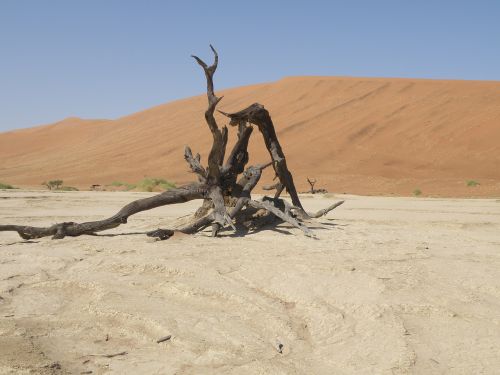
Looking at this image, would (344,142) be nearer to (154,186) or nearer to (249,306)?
(154,186)

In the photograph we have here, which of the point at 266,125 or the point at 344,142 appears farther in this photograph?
the point at 344,142

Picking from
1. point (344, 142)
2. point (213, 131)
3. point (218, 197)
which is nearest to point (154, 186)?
point (344, 142)

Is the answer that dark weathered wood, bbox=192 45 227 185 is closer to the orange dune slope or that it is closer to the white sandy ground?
the white sandy ground

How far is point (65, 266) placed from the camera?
4.66 m

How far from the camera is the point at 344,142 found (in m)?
30.7

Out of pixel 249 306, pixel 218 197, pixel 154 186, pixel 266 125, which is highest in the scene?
pixel 266 125

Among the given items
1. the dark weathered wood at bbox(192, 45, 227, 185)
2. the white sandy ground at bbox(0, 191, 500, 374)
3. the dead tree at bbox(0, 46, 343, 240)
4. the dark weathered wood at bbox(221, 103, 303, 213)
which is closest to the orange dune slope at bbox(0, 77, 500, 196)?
the dark weathered wood at bbox(221, 103, 303, 213)

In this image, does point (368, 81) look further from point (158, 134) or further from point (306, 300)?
point (306, 300)

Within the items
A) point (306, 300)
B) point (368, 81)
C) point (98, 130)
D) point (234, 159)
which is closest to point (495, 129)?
point (368, 81)

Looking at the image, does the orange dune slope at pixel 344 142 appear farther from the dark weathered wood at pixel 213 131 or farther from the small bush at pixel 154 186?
the dark weathered wood at pixel 213 131

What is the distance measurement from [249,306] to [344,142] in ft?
91.4

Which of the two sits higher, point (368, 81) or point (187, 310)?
point (368, 81)

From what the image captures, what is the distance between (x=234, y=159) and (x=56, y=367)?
16.0 feet

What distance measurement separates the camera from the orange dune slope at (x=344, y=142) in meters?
24.1
